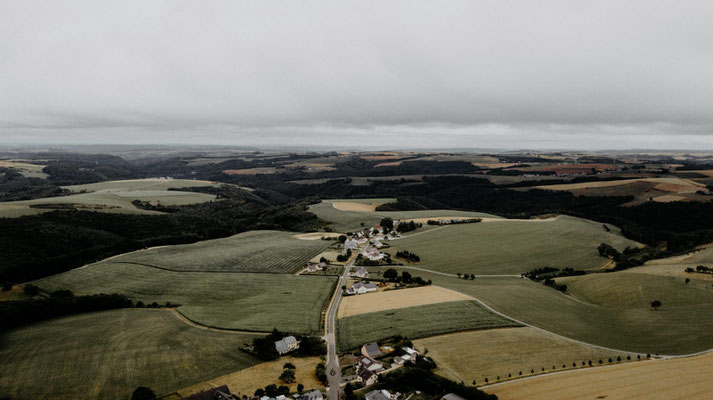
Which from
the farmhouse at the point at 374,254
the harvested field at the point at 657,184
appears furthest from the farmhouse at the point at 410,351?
the harvested field at the point at 657,184

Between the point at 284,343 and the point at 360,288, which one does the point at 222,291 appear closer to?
the point at 360,288

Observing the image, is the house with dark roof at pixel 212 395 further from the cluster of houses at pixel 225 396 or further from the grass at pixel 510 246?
the grass at pixel 510 246

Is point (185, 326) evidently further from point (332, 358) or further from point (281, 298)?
point (332, 358)

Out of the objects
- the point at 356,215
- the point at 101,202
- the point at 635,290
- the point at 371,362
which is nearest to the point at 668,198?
the point at 635,290

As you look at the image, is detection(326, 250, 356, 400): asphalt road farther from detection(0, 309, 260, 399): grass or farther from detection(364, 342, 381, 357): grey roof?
detection(0, 309, 260, 399): grass

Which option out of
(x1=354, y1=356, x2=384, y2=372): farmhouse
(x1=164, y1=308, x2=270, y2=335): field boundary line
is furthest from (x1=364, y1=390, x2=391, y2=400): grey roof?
(x1=164, y1=308, x2=270, y2=335): field boundary line

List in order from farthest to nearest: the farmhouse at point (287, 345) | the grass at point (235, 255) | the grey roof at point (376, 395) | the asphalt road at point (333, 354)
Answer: the grass at point (235, 255) → the farmhouse at point (287, 345) → the asphalt road at point (333, 354) → the grey roof at point (376, 395)

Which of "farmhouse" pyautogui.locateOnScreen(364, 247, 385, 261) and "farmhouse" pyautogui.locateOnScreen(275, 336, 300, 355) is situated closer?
"farmhouse" pyautogui.locateOnScreen(275, 336, 300, 355)
